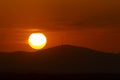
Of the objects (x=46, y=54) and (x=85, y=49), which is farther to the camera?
(x=85, y=49)

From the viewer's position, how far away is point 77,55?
99.2m

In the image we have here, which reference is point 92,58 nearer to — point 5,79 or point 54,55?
point 54,55

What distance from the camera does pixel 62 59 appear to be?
89.6 meters

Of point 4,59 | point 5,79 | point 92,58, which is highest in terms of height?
point 92,58

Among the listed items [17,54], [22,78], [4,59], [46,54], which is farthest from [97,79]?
[46,54]

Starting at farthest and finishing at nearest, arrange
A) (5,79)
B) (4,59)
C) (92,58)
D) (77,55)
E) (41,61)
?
(77,55), (92,58), (41,61), (4,59), (5,79)

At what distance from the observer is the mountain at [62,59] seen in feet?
225

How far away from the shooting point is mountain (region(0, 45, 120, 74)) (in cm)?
6854

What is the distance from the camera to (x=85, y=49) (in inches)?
3964

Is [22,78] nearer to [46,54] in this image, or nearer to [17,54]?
[17,54]

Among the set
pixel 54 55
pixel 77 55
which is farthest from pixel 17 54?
pixel 77 55

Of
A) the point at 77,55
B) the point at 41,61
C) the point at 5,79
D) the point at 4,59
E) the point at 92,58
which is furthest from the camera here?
the point at 77,55

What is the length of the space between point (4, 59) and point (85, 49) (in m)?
27.6

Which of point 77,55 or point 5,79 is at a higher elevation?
point 77,55
